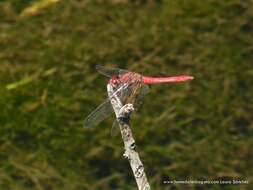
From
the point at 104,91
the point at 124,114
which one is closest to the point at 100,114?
the point at 124,114

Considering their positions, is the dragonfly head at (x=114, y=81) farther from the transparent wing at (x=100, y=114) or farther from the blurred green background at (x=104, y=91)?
the blurred green background at (x=104, y=91)

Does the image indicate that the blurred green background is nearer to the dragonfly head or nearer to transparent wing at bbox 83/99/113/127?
transparent wing at bbox 83/99/113/127

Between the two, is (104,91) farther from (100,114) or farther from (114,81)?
(114,81)

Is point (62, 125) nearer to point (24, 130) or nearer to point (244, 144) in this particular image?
point (24, 130)

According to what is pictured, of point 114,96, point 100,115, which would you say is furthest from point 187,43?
point 114,96

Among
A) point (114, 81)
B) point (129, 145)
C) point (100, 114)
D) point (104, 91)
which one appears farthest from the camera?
point (104, 91)

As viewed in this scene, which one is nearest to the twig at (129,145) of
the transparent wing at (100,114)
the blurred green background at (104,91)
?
the transparent wing at (100,114)
